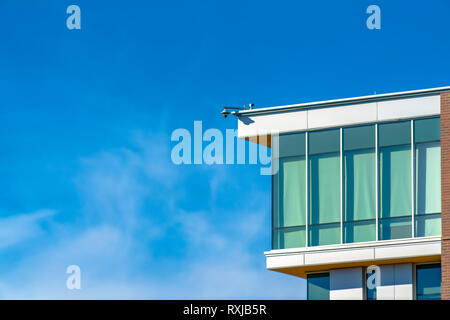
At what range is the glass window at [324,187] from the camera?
28.9 m

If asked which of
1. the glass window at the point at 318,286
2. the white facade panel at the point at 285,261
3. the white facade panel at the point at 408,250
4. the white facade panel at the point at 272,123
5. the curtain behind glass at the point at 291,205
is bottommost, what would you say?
the glass window at the point at 318,286

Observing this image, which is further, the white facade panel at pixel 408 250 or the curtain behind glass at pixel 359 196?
the curtain behind glass at pixel 359 196

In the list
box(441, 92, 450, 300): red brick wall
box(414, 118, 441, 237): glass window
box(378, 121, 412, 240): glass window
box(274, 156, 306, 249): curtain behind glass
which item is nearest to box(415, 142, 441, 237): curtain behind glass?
box(414, 118, 441, 237): glass window

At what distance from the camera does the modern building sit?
91.5 ft

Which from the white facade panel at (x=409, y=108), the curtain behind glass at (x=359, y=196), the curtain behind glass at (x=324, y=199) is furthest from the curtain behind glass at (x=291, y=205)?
the white facade panel at (x=409, y=108)

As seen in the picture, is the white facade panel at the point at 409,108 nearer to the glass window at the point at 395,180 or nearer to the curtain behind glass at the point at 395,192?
the glass window at the point at 395,180

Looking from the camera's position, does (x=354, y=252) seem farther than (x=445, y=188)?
Yes

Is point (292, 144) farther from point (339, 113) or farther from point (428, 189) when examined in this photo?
point (428, 189)

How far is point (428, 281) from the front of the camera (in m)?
27.9

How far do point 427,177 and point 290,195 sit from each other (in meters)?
4.15

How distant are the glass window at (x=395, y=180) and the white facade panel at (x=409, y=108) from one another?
0.25 meters

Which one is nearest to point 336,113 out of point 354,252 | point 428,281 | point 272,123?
point 272,123
